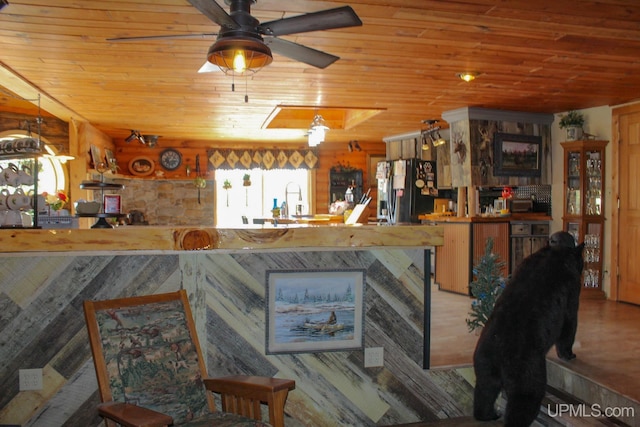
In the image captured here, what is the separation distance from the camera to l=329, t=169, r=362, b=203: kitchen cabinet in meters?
9.88

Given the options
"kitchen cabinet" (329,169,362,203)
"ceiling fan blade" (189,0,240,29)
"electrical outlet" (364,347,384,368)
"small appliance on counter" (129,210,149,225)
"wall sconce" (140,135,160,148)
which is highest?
"wall sconce" (140,135,160,148)

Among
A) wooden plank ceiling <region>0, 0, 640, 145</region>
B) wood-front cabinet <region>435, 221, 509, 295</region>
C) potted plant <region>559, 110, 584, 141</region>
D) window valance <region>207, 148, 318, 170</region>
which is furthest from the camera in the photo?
window valance <region>207, 148, 318, 170</region>

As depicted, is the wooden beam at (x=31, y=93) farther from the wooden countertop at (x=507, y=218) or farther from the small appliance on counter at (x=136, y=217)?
the wooden countertop at (x=507, y=218)

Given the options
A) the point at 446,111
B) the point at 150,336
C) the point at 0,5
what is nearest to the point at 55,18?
the point at 0,5

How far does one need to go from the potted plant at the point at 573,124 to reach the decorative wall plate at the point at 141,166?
6.69 meters

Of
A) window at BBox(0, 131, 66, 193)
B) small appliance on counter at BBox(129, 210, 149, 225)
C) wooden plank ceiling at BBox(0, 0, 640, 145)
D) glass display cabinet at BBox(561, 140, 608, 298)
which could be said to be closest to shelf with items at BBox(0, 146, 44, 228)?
wooden plank ceiling at BBox(0, 0, 640, 145)

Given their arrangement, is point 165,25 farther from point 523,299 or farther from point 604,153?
point 604,153

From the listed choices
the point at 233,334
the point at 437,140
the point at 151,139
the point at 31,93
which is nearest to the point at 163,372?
the point at 233,334

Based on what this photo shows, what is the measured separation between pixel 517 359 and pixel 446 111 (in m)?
4.19

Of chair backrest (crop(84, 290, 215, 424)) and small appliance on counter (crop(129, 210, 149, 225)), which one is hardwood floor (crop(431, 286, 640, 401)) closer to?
chair backrest (crop(84, 290, 215, 424))

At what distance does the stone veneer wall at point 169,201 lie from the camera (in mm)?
9375

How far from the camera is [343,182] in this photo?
32.5 feet

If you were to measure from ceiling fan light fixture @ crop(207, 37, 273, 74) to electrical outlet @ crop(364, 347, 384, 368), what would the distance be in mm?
1783

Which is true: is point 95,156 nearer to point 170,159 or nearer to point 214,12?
point 170,159
